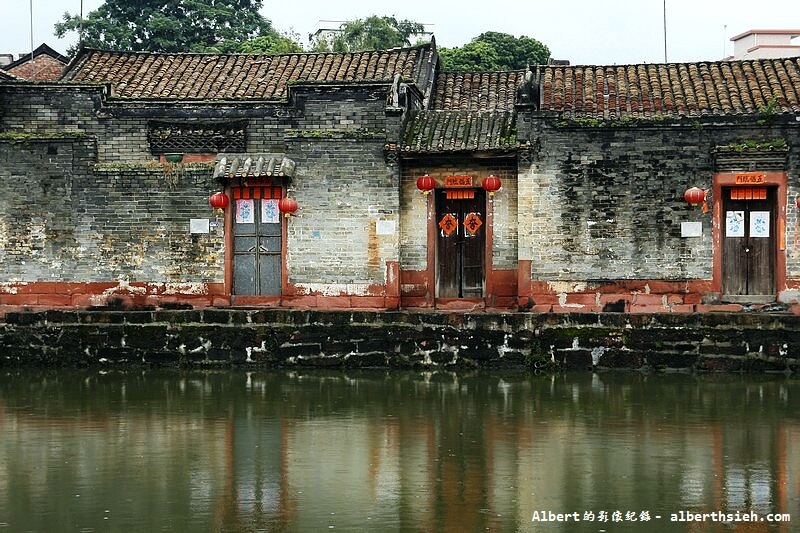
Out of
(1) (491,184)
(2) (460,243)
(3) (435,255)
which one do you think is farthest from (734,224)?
(3) (435,255)

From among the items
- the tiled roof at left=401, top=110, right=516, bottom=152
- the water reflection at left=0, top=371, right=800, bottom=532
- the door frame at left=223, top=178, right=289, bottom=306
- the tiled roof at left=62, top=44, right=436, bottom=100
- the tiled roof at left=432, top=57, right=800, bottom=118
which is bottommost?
the water reflection at left=0, top=371, right=800, bottom=532

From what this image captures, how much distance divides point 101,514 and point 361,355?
965 centimetres

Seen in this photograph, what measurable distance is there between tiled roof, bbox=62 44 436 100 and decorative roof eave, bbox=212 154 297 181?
311 cm

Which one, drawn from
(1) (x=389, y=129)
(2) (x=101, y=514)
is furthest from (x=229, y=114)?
(2) (x=101, y=514)

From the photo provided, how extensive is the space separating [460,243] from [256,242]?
3573 millimetres

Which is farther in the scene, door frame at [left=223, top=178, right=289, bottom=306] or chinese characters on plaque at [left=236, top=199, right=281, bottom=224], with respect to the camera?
chinese characters on plaque at [left=236, top=199, right=281, bottom=224]

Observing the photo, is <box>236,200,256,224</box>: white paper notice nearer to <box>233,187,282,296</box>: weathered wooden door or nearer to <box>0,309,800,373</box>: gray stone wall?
<box>233,187,282,296</box>: weathered wooden door

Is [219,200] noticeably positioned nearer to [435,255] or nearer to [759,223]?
[435,255]

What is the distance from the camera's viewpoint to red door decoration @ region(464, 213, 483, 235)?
882 inches

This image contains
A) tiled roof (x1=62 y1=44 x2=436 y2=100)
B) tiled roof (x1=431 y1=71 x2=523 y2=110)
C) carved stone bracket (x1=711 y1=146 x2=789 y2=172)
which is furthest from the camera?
tiled roof (x1=431 y1=71 x2=523 y2=110)

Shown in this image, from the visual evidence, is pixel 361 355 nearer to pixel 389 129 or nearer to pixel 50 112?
pixel 389 129

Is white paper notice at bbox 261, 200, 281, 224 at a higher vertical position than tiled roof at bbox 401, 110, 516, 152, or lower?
lower

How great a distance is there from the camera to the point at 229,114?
22.1 metres

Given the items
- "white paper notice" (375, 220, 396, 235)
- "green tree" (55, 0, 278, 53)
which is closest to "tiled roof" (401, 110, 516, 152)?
"white paper notice" (375, 220, 396, 235)
